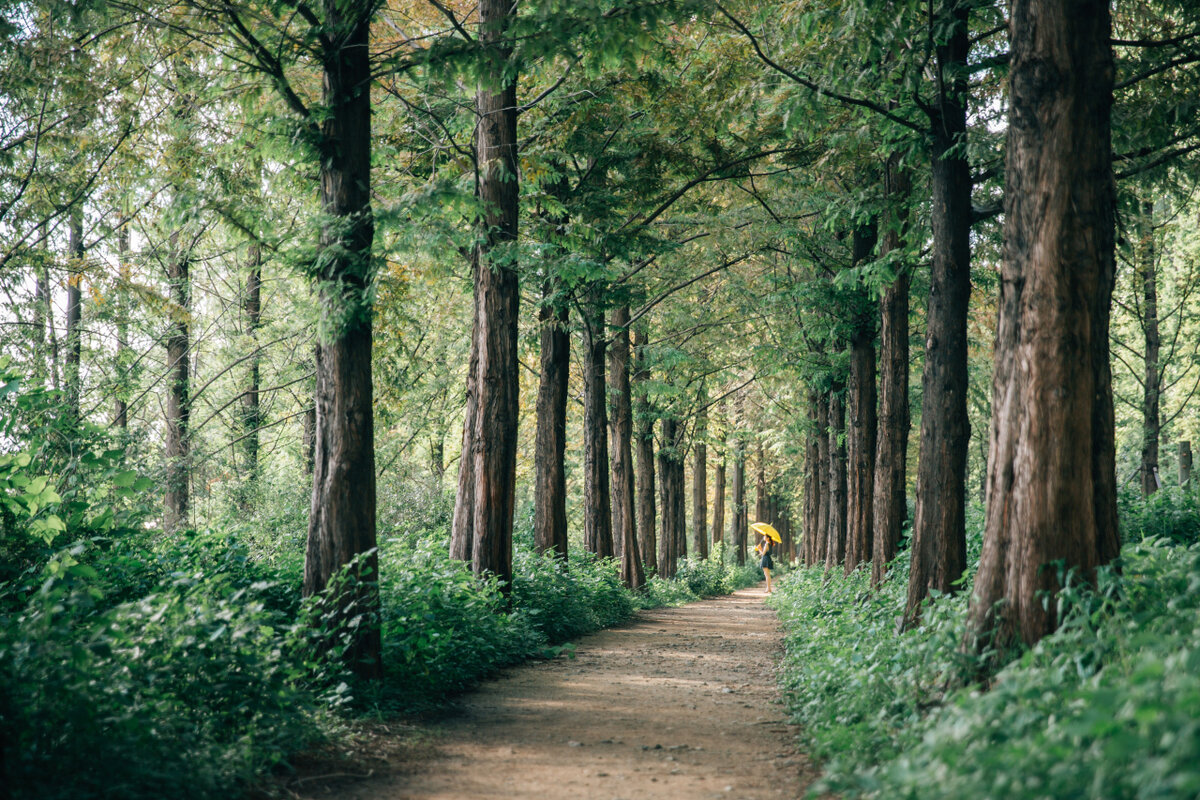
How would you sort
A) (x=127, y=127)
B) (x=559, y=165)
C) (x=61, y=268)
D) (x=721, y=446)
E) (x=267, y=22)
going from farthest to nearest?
(x=721, y=446) < (x=559, y=165) < (x=61, y=268) < (x=127, y=127) < (x=267, y=22)

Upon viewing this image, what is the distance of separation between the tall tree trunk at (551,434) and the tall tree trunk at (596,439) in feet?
4.95

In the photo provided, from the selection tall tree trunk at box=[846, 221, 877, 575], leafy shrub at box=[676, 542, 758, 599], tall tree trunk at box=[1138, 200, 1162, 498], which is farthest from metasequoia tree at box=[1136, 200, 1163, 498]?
leafy shrub at box=[676, 542, 758, 599]

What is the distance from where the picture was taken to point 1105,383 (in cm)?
546

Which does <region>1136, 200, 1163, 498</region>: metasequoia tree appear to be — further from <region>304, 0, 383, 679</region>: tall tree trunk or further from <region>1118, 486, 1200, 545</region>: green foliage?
<region>304, 0, 383, 679</region>: tall tree trunk

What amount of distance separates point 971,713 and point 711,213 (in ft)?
42.7

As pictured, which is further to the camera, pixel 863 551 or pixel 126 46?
pixel 863 551

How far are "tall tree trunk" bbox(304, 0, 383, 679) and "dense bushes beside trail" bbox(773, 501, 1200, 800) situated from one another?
4.01 m

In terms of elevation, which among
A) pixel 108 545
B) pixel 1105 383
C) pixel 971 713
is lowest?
pixel 971 713

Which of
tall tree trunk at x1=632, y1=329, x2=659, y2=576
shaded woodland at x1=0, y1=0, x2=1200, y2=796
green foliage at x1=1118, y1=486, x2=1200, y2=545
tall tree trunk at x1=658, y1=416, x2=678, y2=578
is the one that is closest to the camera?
shaded woodland at x1=0, y1=0, x2=1200, y2=796

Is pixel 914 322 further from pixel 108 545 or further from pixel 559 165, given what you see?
pixel 108 545

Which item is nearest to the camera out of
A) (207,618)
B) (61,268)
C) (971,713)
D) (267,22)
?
(971,713)

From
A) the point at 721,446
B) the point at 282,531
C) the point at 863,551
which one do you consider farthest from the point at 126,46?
the point at 721,446

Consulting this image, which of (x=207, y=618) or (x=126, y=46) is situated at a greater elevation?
(x=126, y=46)

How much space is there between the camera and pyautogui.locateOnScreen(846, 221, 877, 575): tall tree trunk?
15.1m
